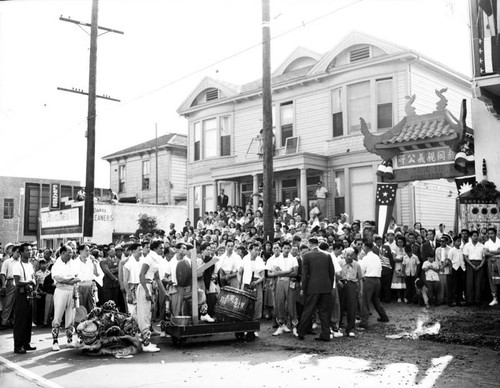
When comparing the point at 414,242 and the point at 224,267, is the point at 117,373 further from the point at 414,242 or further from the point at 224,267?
the point at 414,242

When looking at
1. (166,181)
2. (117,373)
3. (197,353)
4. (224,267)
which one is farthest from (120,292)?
(166,181)

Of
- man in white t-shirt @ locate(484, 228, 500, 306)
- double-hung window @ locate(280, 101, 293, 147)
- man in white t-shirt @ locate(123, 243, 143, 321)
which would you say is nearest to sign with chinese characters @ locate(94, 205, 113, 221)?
double-hung window @ locate(280, 101, 293, 147)

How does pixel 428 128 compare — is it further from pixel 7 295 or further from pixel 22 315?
pixel 7 295

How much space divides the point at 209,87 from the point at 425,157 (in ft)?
54.0

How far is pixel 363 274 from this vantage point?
41.4 feet

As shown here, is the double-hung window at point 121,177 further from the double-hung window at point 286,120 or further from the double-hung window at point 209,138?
the double-hung window at point 286,120

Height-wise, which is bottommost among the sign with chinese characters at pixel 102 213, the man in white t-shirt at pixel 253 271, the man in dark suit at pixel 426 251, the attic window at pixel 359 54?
the man in white t-shirt at pixel 253 271

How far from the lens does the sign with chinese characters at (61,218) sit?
27.7m

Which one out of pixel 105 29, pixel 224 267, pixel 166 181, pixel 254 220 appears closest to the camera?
pixel 224 267

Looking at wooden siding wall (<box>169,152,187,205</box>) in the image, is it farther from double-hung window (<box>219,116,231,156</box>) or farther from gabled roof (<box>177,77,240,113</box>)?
double-hung window (<box>219,116,231,156</box>)

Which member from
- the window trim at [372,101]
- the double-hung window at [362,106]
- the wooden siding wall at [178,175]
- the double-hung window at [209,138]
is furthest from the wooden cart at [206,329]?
the wooden siding wall at [178,175]

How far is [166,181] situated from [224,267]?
26.4 m

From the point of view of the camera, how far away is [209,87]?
29734mm

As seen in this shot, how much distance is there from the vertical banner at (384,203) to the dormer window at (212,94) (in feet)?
49.1
